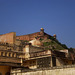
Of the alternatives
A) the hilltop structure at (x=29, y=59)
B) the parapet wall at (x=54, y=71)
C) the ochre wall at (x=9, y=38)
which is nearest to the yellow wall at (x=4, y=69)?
the hilltop structure at (x=29, y=59)

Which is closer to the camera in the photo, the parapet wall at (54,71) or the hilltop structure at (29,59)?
the parapet wall at (54,71)

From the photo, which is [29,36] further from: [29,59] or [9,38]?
[29,59]

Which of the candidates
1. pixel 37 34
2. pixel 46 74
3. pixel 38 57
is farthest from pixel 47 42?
pixel 46 74

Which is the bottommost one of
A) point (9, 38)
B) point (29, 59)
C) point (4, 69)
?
point (4, 69)

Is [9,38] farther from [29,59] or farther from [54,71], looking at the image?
[54,71]

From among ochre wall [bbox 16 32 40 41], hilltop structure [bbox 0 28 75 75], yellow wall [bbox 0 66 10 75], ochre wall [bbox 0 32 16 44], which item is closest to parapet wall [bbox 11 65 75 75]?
hilltop structure [bbox 0 28 75 75]

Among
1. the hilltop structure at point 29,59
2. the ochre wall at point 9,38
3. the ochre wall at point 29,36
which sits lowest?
the hilltop structure at point 29,59

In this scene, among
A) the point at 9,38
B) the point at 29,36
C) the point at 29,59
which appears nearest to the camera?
the point at 29,59

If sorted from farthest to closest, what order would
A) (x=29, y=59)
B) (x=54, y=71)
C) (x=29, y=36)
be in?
1. (x=29, y=36)
2. (x=29, y=59)
3. (x=54, y=71)

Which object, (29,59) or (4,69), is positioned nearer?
(4,69)

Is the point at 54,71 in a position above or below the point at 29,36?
below

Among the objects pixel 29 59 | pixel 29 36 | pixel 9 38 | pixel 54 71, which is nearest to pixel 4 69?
pixel 29 59

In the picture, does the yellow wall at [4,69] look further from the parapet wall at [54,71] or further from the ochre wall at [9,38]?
the ochre wall at [9,38]

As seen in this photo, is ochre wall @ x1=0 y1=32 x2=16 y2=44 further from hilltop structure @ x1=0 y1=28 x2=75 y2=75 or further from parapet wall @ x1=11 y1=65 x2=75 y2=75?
parapet wall @ x1=11 y1=65 x2=75 y2=75
